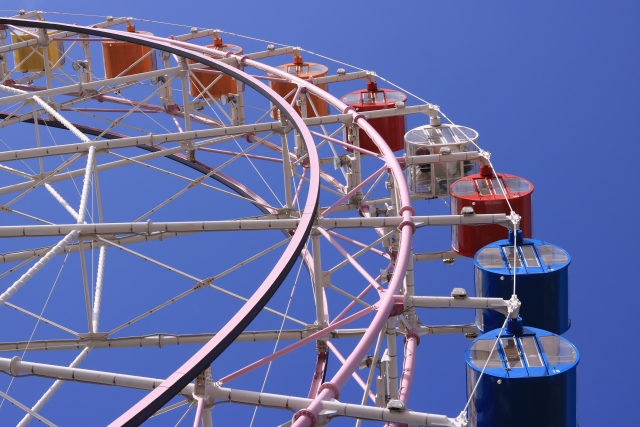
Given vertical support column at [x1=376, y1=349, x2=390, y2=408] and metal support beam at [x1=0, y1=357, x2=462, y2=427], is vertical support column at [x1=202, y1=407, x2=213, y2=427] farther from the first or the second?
vertical support column at [x1=376, y1=349, x2=390, y2=408]

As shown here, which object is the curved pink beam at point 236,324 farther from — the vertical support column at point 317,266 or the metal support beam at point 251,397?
the vertical support column at point 317,266

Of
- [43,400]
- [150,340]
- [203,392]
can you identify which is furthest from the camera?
[150,340]

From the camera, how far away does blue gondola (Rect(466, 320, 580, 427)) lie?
15789 millimetres

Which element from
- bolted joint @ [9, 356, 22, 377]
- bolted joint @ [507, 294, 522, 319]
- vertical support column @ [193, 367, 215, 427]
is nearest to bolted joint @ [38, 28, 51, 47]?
bolted joint @ [9, 356, 22, 377]

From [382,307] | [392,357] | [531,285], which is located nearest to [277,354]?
[382,307]

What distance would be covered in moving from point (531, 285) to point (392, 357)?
269cm

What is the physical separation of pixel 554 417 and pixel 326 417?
3527 mm

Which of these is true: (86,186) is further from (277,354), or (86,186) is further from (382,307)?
(382,307)

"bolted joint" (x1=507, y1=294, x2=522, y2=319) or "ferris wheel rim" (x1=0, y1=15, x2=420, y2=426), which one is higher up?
"ferris wheel rim" (x1=0, y1=15, x2=420, y2=426)

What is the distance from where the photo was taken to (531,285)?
1881 centimetres

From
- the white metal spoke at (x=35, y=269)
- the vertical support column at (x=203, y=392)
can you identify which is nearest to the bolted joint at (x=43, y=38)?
the white metal spoke at (x=35, y=269)

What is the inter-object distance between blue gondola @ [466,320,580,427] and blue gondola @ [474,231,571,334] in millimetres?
2050

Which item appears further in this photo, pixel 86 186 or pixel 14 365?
pixel 86 186

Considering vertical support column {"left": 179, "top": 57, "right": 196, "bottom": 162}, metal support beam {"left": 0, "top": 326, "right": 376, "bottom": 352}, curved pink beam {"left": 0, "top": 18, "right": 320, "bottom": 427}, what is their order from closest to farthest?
curved pink beam {"left": 0, "top": 18, "right": 320, "bottom": 427} → metal support beam {"left": 0, "top": 326, "right": 376, "bottom": 352} → vertical support column {"left": 179, "top": 57, "right": 196, "bottom": 162}
